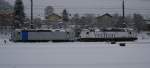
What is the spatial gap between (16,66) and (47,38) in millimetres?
37860

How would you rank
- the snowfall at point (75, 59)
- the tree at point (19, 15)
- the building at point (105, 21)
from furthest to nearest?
the building at point (105, 21), the tree at point (19, 15), the snowfall at point (75, 59)

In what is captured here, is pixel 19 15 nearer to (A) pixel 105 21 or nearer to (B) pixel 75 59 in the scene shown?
(A) pixel 105 21

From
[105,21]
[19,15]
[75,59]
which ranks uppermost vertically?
[19,15]

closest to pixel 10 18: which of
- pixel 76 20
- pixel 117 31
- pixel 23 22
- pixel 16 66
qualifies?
pixel 23 22

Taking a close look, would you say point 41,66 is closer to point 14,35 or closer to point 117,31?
point 14,35

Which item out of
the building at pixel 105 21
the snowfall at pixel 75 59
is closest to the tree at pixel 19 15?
the building at pixel 105 21

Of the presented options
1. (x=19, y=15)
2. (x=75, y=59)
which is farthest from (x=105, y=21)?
(x=75, y=59)

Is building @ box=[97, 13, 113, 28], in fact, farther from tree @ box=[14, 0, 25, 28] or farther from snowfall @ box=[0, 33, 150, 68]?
snowfall @ box=[0, 33, 150, 68]

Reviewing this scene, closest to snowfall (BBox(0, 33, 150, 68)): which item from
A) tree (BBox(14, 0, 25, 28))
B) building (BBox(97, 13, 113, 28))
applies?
tree (BBox(14, 0, 25, 28))

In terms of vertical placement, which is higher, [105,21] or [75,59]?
[105,21]

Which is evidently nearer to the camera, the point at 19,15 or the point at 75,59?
the point at 75,59

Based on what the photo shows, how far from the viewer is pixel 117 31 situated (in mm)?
57812

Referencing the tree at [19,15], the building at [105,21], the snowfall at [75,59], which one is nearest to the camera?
the snowfall at [75,59]

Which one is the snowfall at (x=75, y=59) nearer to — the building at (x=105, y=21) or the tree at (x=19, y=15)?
the tree at (x=19, y=15)
